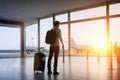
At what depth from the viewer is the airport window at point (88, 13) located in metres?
11.2

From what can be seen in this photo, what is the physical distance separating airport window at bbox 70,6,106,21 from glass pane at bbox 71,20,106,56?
1.33ft

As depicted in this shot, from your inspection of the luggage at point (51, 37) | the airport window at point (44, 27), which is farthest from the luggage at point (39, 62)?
the airport window at point (44, 27)

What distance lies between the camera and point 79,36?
13.2 meters

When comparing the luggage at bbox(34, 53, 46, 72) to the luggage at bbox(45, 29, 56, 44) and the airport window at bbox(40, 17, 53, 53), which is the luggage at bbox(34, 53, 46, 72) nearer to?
the luggage at bbox(45, 29, 56, 44)

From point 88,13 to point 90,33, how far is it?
1419mm

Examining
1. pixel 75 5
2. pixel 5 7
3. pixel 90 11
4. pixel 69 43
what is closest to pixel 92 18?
pixel 90 11

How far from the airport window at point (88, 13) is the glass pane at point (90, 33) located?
41cm

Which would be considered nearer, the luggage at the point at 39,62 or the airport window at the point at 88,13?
the luggage at the point at 39,62

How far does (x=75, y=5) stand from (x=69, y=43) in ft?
8.64

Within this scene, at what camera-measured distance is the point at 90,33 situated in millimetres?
12656

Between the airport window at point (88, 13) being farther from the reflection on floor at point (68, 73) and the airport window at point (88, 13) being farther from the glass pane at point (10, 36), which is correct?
the glass pane at point (10, 36)

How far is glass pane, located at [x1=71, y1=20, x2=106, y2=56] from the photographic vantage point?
11435 mm

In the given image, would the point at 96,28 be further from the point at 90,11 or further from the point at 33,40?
the point at 33,40

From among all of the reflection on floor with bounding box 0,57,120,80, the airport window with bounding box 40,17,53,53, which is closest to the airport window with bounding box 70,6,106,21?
the airport window with bounding box 40,17,53,53
